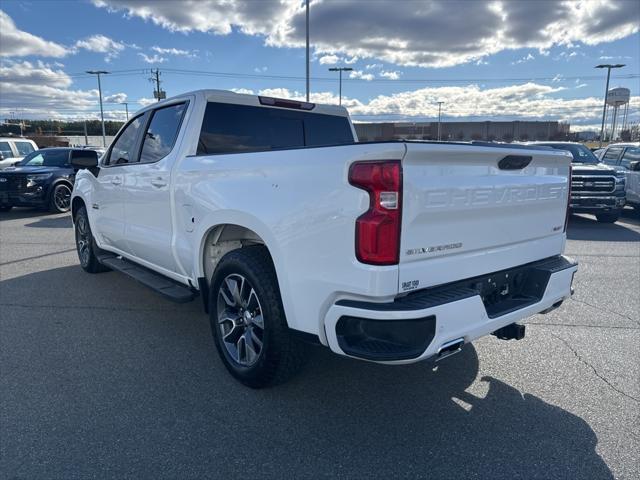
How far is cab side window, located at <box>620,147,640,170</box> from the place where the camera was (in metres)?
13.1

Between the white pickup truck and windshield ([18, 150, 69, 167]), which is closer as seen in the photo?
the white pickup truck

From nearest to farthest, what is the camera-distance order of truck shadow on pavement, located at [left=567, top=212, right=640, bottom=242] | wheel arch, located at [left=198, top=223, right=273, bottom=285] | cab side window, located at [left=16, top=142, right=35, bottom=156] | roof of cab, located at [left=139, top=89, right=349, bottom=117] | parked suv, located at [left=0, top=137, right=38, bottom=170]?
wheel arch, located at [left=198, top=223, right=273, bottom=285] < roof of cab, located at [left=139, top=89, right=349, bottom=117] < truck shadow on pavement, located at [left=567, top=212, right=640, bottom=242] < parked suv, located at [left=0, top=137, right=38, bottom=170] < cab side window, located at [left=16, top=142, right=35, bottom=156]

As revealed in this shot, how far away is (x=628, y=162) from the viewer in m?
13.3

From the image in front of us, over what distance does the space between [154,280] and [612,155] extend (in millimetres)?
14696

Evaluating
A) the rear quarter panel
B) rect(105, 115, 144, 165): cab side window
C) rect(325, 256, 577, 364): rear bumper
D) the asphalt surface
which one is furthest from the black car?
rect(325, 256, 577, 364): rear bumper

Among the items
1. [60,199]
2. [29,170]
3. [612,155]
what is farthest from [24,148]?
[612,155]

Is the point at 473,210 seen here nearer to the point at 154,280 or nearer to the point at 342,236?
the point at 342,236

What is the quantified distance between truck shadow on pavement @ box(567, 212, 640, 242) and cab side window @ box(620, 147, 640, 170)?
1.73 meters

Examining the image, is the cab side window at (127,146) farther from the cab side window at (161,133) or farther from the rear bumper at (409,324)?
the rear bumper at (409,324)

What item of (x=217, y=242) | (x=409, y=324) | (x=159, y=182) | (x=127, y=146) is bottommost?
(x=409, y=324)

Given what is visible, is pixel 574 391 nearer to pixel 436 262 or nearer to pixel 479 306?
pixel 479 306

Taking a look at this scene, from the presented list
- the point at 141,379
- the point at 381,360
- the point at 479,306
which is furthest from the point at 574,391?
the point at 141,379

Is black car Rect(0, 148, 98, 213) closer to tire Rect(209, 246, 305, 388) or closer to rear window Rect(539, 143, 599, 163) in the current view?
tire Rect(209, 246, 305, 388)

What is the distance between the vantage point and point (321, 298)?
2.54 meters
